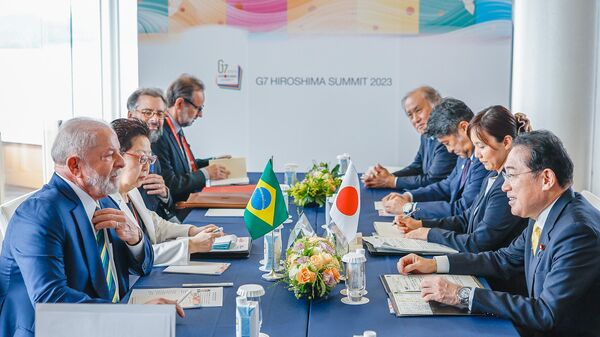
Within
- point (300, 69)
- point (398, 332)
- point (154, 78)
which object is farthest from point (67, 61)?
point (398, 332)

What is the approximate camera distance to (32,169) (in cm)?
594

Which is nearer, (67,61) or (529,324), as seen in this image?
(529,324)

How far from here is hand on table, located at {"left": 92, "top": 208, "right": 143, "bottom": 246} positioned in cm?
280

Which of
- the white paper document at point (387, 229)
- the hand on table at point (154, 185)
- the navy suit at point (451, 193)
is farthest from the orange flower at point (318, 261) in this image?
the hand on table at point (154, 185)

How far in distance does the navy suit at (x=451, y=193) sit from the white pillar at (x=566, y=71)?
3.40 feet

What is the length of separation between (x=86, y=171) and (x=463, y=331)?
1437 mm

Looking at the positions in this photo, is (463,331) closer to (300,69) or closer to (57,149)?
(57,149)


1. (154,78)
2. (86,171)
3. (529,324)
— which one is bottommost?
(529,324)

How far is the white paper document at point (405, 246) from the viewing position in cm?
357

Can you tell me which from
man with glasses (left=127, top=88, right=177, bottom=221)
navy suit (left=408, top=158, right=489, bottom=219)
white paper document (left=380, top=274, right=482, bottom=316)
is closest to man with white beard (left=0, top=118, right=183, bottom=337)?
white paper document (left=380, top=274, right=482, bottom=316)

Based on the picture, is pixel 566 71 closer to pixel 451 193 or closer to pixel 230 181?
pixel 451 193

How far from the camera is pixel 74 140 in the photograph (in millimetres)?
2736

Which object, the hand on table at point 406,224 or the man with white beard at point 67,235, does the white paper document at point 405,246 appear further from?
the man with white beard at point 67,235

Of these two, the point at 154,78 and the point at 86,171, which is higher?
the point at 154,78
